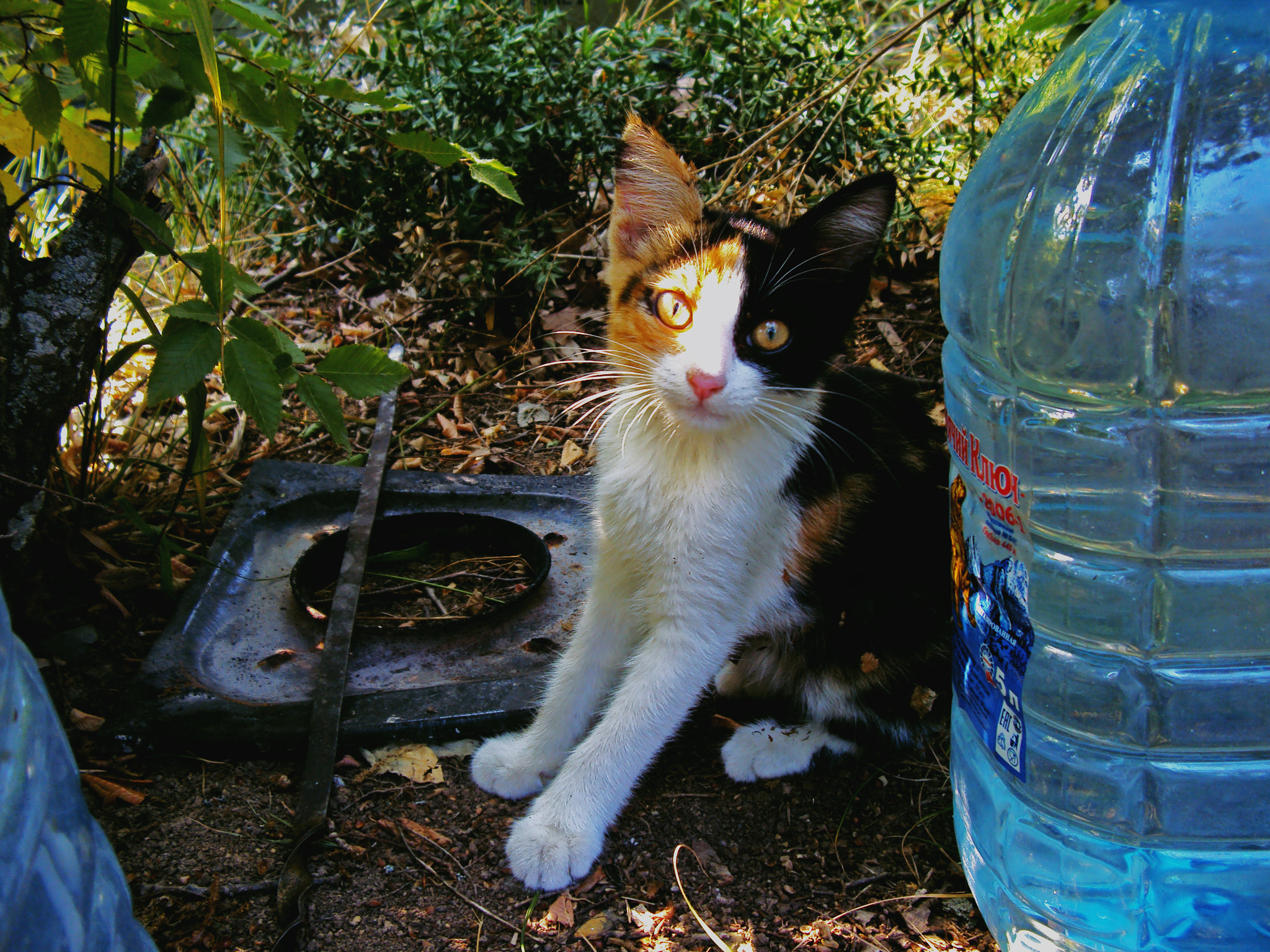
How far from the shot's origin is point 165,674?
1.91 meters

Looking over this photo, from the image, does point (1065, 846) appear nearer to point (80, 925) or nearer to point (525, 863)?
point (525, 863)

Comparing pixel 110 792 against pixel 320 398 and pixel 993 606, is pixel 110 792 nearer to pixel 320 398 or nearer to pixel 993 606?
pixel 320 398

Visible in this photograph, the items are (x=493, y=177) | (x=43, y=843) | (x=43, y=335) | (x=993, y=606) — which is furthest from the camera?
(x=43, y=335)

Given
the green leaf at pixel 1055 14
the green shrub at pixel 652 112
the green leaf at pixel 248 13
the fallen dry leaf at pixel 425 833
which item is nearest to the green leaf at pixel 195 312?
the green leaf at pixel 248 13

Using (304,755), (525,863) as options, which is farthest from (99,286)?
(525,863)

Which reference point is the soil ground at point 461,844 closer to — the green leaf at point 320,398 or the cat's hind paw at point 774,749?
the cat's hind paw at point 774,749

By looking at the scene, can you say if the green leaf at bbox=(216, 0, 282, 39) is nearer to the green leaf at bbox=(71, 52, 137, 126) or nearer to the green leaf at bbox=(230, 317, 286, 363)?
the green leaf at bbox=(71, 52, 137, 126)

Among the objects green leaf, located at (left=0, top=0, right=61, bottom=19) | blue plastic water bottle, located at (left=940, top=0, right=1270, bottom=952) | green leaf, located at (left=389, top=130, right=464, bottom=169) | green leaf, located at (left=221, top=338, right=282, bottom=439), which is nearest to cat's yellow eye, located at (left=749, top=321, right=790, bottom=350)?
blue plastic water bottle, located at (left=940, top=0, right=1270, bottom=952)

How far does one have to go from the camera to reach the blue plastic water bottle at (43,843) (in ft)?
3.12

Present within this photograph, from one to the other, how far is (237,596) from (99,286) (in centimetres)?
80

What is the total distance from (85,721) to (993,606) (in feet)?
5.65

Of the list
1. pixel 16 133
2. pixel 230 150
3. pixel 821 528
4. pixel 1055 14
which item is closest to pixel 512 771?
pixel 821 528

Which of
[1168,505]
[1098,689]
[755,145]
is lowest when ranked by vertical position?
[1098,689]

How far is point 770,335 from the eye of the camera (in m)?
1.69
